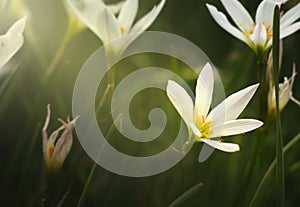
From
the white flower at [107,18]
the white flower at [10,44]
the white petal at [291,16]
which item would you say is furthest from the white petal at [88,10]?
the white petal at [291,16]

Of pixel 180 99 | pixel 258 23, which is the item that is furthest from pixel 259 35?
pixel 180 99

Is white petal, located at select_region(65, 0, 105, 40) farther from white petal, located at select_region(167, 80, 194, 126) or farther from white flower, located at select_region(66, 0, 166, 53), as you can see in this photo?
white petal, located at select_region(167, 80, 194, 126)

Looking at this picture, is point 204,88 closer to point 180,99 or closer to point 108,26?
point 180,99

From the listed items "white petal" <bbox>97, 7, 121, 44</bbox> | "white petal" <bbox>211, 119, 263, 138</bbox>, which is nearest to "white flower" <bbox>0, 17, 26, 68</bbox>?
"white petal" <bbox>97, 7, 121, 44</bbox>

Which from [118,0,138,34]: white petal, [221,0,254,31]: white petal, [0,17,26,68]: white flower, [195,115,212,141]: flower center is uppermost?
[0,17,26,68]: white flower

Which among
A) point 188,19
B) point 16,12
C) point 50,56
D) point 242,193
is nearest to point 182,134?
point 242,193

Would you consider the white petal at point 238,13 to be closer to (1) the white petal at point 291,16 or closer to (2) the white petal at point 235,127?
(1) the white petal at point 291,16
